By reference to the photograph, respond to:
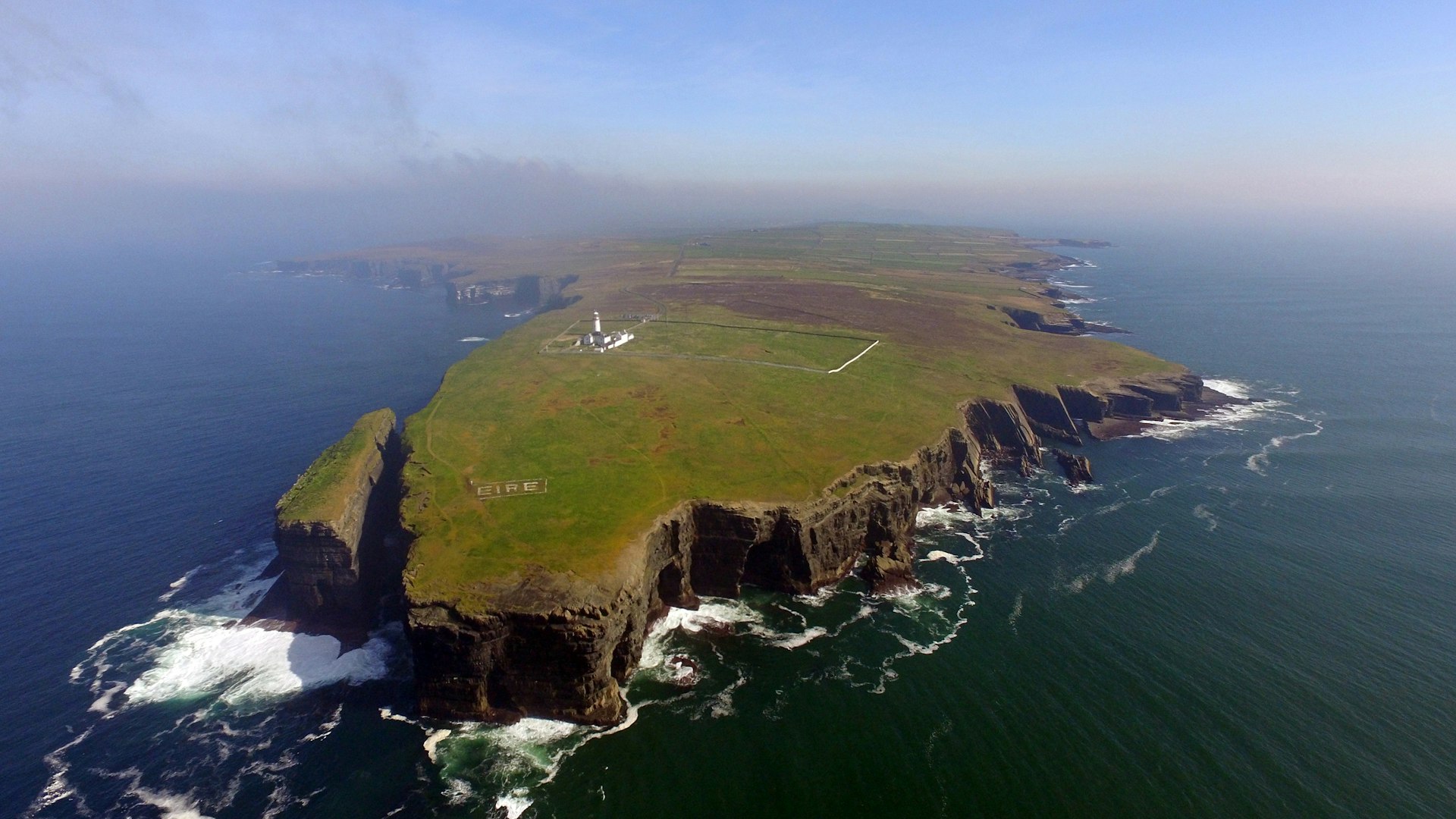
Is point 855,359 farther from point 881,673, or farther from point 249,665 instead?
point 249,665

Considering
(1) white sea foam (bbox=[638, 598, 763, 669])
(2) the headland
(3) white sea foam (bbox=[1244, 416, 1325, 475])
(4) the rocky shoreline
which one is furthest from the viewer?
(3) white sea foam (bbox=[1244, 416, 1325, 475])

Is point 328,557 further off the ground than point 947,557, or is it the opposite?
point 328,557

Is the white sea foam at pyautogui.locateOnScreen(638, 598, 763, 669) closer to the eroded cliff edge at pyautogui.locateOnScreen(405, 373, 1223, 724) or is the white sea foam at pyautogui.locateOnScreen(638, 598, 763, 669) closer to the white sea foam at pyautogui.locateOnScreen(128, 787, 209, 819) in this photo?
the eroded cliff edge at pyautogui.locateOnScreen(405, 373, 1223, 724)

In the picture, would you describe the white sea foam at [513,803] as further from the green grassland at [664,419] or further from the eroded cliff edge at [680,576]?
the green grassland at [664,419]

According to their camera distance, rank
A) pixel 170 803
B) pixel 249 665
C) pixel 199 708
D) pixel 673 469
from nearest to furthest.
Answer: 1. pixel 170 803
2. pixel 199 708
3. pixel 249 665
4. pixel 673 469

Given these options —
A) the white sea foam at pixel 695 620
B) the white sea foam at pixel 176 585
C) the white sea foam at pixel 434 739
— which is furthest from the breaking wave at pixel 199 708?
the white sea foam at pixel 695 620

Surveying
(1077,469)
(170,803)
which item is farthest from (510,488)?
(1077,469)

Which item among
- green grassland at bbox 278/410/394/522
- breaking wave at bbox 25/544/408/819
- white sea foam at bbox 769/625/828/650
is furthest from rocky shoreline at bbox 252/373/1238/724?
white sea foam at bbox 769/625/828/650

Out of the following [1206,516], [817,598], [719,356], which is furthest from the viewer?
[719,356]
